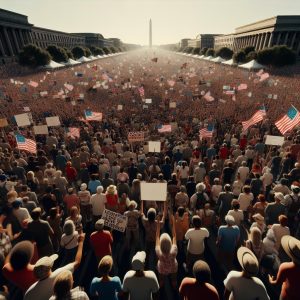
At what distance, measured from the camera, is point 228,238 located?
5.48m

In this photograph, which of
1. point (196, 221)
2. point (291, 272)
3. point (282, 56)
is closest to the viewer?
point (291, 272)

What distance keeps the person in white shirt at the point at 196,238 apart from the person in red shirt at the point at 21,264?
299cm

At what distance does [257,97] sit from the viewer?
23.1m

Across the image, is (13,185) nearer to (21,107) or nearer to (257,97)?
(21,107)

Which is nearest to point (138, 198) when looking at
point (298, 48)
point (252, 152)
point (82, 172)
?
point (82, 172)

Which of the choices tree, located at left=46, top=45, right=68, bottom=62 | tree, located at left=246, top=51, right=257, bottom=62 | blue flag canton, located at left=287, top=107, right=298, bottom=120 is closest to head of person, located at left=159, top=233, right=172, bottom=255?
blue flag canton, located at left=287, top=107, right=298, bottom=120

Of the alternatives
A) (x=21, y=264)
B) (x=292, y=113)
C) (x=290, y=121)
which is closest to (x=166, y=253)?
(x=21, y=264)

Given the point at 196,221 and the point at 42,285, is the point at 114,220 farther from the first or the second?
the point at 42,285

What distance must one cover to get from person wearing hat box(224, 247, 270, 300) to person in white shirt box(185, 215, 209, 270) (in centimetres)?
152

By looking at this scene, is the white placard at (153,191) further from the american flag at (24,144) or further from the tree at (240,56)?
the tree at (240,56)

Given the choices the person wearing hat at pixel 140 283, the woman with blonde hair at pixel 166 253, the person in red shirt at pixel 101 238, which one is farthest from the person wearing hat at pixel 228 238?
the person in red shirt at pixel 101 238

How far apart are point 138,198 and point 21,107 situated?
1599 centimetres

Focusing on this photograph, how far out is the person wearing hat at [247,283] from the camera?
359cm

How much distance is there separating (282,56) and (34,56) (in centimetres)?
4390
